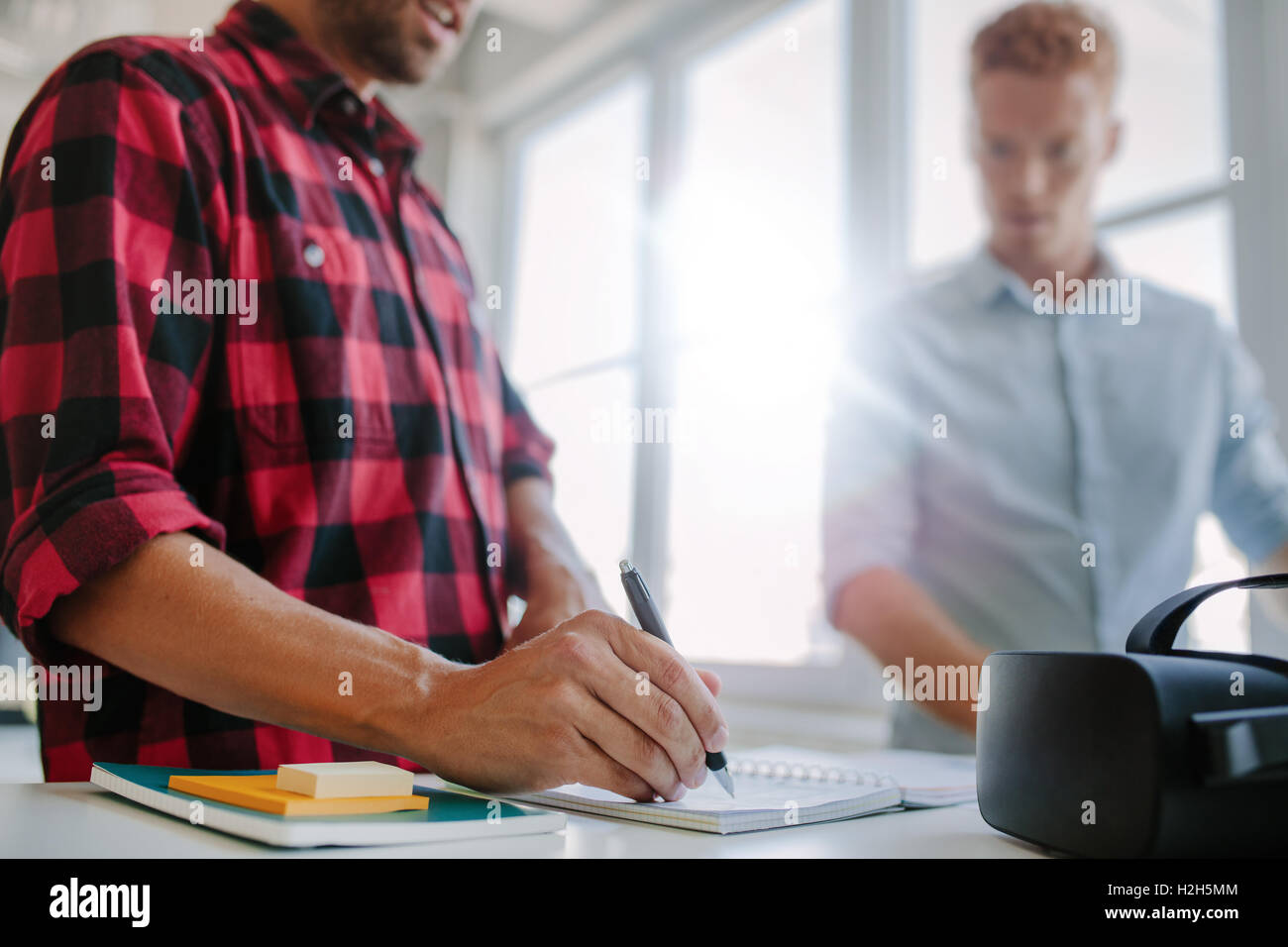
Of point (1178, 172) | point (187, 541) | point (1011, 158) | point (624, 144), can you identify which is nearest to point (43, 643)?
point (187, 541)

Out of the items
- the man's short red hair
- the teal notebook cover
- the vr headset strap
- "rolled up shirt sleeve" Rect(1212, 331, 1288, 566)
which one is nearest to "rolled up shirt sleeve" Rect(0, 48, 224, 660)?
the teal notebook cover

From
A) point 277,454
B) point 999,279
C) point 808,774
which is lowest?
point 808,774

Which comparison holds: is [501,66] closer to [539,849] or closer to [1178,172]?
[1178,172]

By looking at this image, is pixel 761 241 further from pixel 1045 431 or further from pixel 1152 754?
pixel 1152 754

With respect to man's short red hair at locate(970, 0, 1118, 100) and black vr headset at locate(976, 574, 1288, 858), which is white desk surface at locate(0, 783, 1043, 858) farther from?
man's short red hair at locate(970, 0, 1118, 100)

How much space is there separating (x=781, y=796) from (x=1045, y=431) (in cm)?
106

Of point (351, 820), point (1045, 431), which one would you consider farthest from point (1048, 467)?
point (351, 820)

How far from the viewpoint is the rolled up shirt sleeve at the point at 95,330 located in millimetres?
583

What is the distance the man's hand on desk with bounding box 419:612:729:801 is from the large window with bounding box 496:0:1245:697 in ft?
4.35

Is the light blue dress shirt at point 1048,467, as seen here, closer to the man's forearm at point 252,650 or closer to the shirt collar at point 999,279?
the shirt collar at point 999,279

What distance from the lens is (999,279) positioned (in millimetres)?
1541

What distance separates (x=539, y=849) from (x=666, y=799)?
0.16 m
